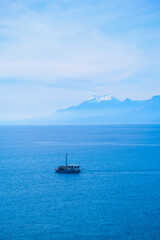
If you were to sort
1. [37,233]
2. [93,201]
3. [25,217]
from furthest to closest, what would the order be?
1. [93,201]
2. [25,217]
3. [37,233]

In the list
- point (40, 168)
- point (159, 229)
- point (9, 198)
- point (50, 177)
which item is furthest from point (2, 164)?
point (159, 229)

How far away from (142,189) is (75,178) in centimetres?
1936

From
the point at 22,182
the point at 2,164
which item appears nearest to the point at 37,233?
the point at 22,182

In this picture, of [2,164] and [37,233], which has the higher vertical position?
[2,164]

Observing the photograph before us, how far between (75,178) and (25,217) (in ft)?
89.4

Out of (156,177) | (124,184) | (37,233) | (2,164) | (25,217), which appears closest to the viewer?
(37,233)

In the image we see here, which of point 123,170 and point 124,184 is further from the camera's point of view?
point 123,170

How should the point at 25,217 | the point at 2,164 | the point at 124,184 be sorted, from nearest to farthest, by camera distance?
the point at 25,217 → the point at 124,184 → the point at 2,164

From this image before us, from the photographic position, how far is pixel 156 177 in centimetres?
7075

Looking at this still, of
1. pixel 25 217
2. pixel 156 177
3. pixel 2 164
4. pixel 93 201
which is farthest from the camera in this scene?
pixel 2 164

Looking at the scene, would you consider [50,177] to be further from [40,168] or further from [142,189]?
[142,189]

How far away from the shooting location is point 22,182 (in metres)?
66.2

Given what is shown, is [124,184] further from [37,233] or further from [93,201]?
[37,233]

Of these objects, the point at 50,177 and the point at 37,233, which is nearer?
the point at 37,233
